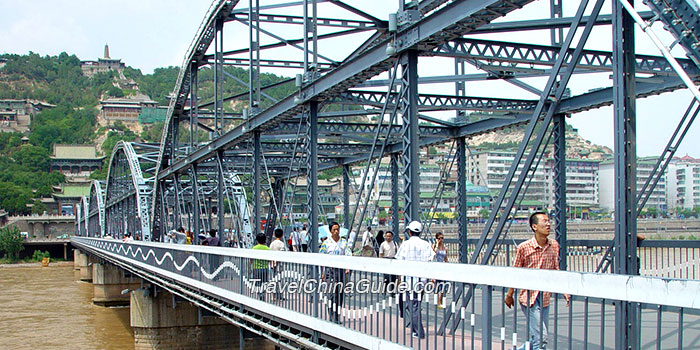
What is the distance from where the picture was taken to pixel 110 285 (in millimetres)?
50781

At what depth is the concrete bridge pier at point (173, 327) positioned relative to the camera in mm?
26406

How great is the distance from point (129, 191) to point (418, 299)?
6134 cm

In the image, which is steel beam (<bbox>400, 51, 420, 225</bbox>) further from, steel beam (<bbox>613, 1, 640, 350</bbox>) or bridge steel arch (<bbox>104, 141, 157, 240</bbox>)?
bridge steel arch (<bbox>104, 141, 157, 240</bbox>)

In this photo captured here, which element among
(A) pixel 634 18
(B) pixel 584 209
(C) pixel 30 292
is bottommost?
(C) pixel 30 292

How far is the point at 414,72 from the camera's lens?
40.5 ft

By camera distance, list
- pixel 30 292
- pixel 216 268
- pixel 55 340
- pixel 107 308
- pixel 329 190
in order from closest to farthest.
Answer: pixel 216 268
pixel 55 340
pixel 107 308
pixel 30 292
pixel 329 190

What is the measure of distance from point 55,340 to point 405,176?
28.5 meters

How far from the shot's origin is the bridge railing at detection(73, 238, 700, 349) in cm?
538

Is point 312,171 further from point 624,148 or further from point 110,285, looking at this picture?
point 110,285

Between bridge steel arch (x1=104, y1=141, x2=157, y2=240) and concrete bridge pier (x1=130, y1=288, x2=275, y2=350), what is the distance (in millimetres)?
21902

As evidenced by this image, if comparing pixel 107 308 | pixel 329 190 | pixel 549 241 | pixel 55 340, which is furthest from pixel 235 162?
pixel 329 190

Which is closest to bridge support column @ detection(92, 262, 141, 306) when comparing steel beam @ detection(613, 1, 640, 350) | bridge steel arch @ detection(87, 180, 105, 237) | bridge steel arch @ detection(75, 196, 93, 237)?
bridge steel arch @ detection(87, 180, 105, 237)

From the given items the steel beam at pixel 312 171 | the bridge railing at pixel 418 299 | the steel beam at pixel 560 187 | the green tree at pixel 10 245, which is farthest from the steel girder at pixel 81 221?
the steel beam at pixel 560 187

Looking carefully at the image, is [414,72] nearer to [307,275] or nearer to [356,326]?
[307,275]
